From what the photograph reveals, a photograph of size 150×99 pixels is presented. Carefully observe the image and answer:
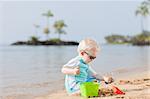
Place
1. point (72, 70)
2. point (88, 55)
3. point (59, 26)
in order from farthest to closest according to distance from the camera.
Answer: point (59, 26) → point (88, 55) → point (72, 70)

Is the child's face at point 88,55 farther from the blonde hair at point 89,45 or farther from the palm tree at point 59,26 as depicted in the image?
the palm tree at point 59,26

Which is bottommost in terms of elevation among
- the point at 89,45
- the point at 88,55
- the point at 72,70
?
the point at 72,70

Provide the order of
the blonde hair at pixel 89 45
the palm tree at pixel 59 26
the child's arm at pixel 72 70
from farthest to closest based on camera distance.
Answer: the palm tree at pixel 59 26 < the blonde hair at pixel 89 45 < the child's arm at pixel 72 70

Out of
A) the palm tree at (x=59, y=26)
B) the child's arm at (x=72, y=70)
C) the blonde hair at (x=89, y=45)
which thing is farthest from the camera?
the palm tree at (x=59, y=26)

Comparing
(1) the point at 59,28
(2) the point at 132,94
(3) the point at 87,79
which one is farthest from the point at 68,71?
(1) the point at 59,28

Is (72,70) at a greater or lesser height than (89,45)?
lesser

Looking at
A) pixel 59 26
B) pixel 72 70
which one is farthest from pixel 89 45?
pixel 59 26

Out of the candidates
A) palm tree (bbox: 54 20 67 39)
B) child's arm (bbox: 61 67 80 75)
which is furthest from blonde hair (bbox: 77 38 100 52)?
palm tree (bbox: 54 20 67 39)

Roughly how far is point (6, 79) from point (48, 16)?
67.9 metres

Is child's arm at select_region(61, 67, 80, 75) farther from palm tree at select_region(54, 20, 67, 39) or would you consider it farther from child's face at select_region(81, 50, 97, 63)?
palm tree at select_region(54, 20, 67, 39)

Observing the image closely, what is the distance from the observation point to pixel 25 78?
952cm

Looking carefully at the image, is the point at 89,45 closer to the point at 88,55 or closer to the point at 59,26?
the point at 88,55

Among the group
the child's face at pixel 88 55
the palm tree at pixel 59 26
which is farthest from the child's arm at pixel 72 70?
the palm tree at pixel 59 26

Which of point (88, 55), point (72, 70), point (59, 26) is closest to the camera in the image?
point (72, 70)
